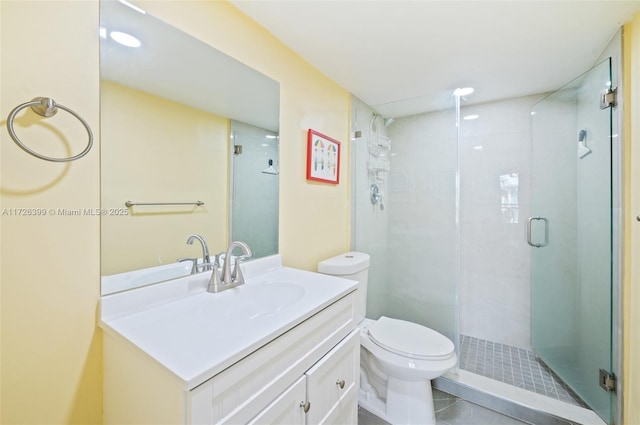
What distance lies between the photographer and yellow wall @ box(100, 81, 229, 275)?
889 mm

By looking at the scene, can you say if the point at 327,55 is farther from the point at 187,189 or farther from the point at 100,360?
the point at 100,360

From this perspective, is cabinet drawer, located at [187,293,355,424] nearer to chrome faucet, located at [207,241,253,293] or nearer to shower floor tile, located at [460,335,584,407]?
chrome faucet, located at [207,241,253,293]

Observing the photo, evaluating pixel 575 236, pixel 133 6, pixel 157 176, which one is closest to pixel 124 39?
pixel 133 6

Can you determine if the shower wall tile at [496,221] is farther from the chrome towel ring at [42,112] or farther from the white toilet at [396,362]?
the chrome towel ring at [42,112]

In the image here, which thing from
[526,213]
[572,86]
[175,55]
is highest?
[572,86]

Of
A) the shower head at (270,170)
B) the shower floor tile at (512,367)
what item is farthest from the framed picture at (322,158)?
the shower floor tile at (512,367)

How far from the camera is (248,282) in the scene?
49.2 inches

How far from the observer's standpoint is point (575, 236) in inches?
74.1

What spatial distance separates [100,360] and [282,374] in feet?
1.94

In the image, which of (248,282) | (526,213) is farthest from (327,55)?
(526,213)

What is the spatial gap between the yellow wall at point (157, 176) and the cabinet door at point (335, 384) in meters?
0.68

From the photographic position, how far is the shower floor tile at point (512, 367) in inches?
70.6

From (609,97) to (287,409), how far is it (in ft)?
7.21

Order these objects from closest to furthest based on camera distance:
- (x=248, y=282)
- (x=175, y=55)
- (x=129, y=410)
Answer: (x=129, y=410), (x=175, y=55), (x=248, y=282)
